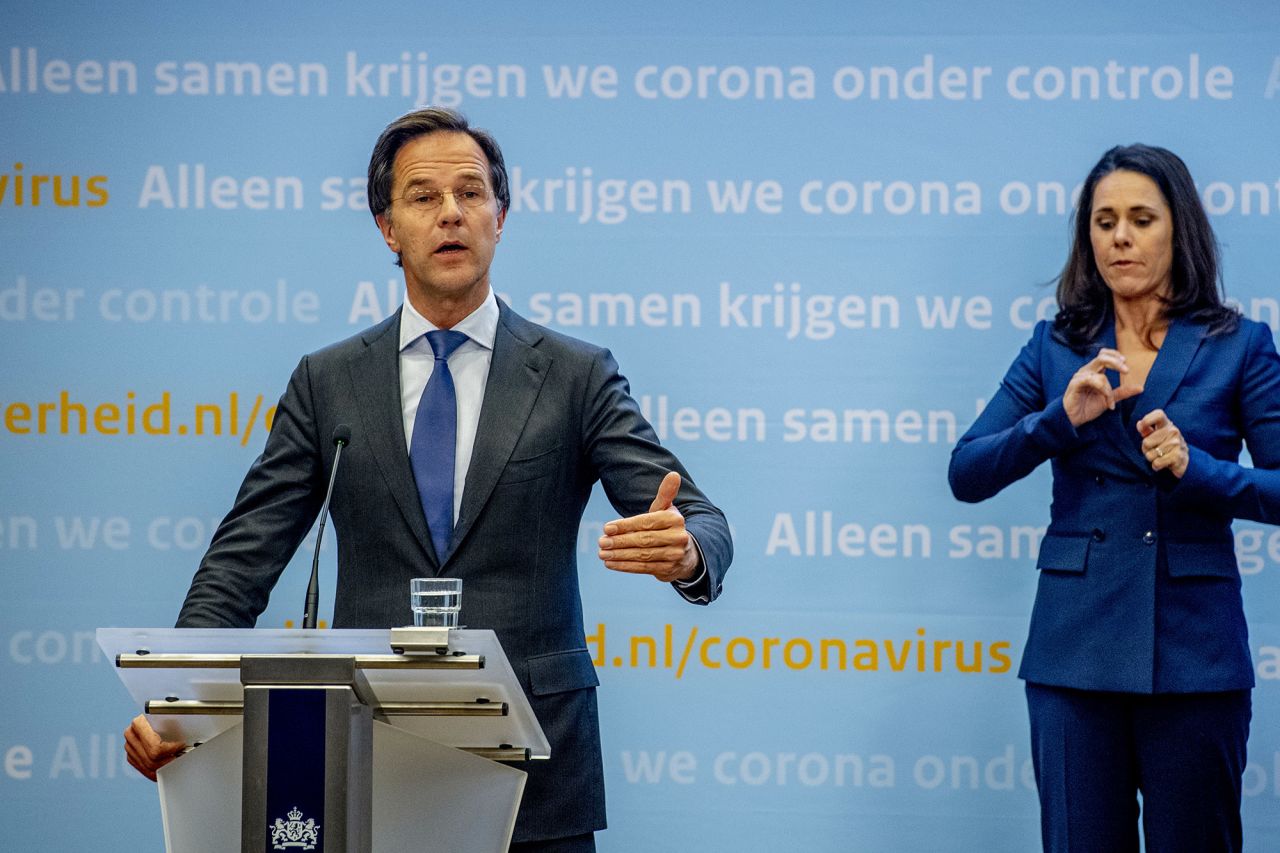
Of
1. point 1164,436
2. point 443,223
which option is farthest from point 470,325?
point 1164,436

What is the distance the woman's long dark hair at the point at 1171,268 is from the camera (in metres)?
3.13

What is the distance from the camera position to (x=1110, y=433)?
305 cm

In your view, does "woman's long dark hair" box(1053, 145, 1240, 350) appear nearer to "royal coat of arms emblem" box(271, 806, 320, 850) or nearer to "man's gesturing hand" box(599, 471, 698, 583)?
"man's gesturing hand" box(599, 471, 698, 583)

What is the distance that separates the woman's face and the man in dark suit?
4.06 ft

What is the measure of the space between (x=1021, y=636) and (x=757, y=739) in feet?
2.29

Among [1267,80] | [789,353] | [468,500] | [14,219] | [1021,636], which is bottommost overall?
[1021,636]

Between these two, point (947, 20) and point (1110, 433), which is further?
point (947, 20)

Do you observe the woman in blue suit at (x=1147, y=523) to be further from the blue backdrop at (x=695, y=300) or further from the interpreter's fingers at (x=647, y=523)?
the interpreter's fingers at (x=647, y=523)

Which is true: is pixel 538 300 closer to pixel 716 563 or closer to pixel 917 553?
pixel 917 553

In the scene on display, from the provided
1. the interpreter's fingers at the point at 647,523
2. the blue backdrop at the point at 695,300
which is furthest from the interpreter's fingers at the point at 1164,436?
the interpreter's fingers at the point at 647,523

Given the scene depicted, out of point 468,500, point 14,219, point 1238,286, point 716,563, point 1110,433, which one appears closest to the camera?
point 716,563

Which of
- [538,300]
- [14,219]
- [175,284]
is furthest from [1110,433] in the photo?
[14,219]

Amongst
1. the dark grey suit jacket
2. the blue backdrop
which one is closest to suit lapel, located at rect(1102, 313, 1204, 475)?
the blue backdrop

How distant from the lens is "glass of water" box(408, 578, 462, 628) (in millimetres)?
1683
